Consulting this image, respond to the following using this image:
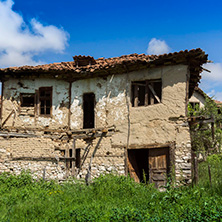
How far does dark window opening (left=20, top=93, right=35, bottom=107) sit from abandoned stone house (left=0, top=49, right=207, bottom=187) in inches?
1.9

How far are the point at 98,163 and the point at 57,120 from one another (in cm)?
292

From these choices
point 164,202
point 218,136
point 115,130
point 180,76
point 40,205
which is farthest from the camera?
A: point 218,136

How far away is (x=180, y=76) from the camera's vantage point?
11297mm

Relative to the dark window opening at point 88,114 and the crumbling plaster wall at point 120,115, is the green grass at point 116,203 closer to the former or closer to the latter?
the crumbling plaster wall at point 120,115

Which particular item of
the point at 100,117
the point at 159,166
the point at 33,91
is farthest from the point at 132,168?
the point at 33,91

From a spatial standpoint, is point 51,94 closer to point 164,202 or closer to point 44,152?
point 44,152

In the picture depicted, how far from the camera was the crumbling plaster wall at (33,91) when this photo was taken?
1339cm

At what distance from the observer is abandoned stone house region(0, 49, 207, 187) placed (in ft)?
36.7

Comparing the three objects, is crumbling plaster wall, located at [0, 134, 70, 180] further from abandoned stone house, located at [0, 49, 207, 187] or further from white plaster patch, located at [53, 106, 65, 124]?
white plaster patch, located at [53, 106, 65, 124]

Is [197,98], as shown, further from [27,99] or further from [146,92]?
[27,99]

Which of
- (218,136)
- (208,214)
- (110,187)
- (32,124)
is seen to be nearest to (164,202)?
(208,214)

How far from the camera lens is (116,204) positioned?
27.1 ft

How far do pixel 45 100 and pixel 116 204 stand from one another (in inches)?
285

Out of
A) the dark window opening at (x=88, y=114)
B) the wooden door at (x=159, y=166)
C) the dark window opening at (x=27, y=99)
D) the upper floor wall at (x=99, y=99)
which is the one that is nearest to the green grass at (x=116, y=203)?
the wooden door at (x=159, y=166)
